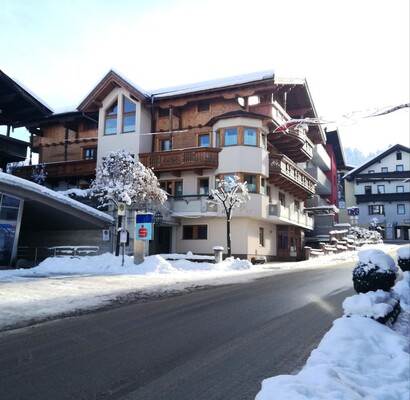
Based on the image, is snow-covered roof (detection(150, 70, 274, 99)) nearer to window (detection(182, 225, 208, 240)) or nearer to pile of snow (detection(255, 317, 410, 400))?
window (detection(182, 225, 208, 240))

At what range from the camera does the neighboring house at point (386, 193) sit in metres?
66.9

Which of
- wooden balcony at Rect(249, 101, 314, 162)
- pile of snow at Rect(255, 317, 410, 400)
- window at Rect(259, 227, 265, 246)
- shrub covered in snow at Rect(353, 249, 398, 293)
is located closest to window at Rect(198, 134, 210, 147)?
wooden balcony at Rect(249, 101, 314, 162)

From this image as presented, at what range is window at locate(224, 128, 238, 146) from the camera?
29672 millimetres

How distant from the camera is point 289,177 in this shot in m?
32.8

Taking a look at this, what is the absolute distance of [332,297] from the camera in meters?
11.7

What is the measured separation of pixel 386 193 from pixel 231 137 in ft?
155

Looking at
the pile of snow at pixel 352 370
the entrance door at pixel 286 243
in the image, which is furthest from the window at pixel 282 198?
the pile of snow at pixel 352 370

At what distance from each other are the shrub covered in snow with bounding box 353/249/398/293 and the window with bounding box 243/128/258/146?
21284 millimetres

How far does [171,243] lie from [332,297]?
67.1 feet

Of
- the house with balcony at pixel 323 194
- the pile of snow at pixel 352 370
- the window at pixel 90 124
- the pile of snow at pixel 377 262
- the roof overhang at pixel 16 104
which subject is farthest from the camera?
the house with balcony at pixel 323 194

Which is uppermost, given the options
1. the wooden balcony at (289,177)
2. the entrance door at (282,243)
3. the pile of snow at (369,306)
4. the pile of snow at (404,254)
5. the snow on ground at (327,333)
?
the wooden balcony at (289,177)

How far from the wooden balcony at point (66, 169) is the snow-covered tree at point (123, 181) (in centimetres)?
890

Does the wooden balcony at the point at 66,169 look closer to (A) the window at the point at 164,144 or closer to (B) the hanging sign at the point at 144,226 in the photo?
(A) the window at the point at 164,144

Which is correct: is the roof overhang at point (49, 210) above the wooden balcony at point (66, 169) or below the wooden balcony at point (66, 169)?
below
